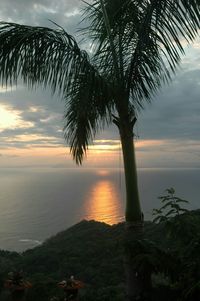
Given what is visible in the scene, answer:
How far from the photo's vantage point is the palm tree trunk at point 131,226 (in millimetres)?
6684

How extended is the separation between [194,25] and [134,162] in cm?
271

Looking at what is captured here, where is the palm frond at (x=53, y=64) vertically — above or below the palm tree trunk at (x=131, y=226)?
above

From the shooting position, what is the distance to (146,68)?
764cm

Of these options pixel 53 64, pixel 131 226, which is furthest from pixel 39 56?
pixel 131 226

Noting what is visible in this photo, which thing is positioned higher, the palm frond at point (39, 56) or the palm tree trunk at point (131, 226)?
the palm frond at point (39, 56)

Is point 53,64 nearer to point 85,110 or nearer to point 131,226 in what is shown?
point 85,110

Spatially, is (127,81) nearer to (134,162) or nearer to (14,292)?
(134,162)

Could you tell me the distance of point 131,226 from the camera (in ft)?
22.9

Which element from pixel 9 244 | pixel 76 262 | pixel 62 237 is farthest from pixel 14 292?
pixel 9 244

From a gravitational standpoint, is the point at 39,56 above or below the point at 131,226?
above

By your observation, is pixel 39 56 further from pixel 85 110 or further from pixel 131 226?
pixel 131 226

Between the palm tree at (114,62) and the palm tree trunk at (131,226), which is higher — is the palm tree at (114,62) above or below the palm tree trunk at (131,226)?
above

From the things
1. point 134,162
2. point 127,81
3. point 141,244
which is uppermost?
point 127,81

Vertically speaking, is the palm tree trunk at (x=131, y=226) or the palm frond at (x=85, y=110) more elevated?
the palm frond at (x=85, y=110)
